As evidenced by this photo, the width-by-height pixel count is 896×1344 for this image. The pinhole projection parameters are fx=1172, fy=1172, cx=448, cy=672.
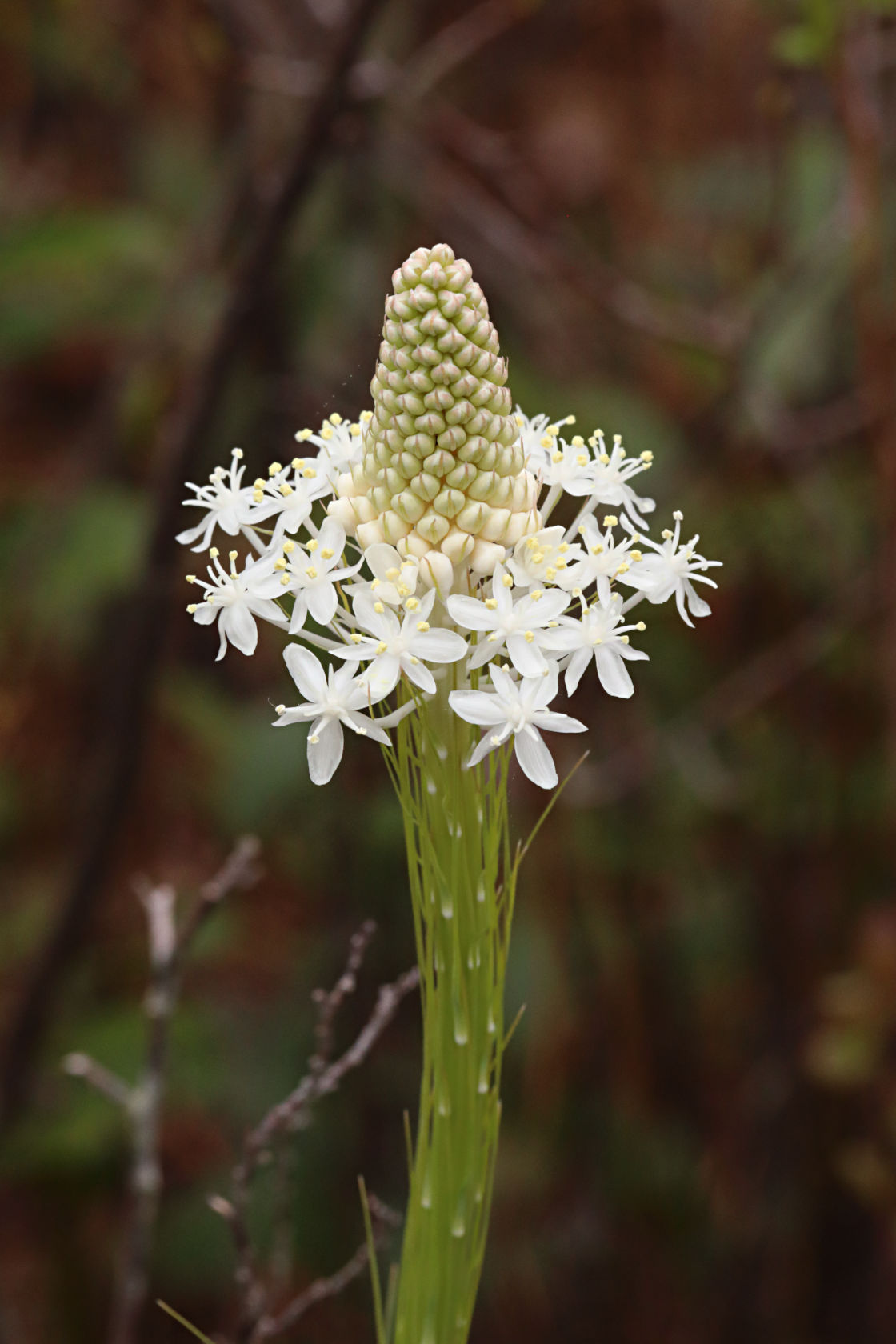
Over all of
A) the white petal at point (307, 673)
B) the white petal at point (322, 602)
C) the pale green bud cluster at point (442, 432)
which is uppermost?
the pale green bud cluster at point (442, 432)

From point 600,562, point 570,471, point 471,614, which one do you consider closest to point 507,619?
point 471,614

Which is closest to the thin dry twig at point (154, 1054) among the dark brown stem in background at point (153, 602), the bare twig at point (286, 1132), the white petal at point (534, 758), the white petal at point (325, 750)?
the bare twig at point (286, 1132)

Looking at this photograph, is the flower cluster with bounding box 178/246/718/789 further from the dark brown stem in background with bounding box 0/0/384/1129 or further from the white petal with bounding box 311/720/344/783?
the dark brown stem in background with bounding box 0/0/384/1129

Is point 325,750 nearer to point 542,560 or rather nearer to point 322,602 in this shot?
point 322,602

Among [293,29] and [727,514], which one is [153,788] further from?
[293,29]

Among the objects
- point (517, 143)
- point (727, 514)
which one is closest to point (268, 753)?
point (727, 514)

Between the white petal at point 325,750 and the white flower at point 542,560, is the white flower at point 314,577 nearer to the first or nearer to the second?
the white petal at point 325,750

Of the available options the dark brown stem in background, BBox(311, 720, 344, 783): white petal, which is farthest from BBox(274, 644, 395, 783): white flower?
the dark brown stem in background
